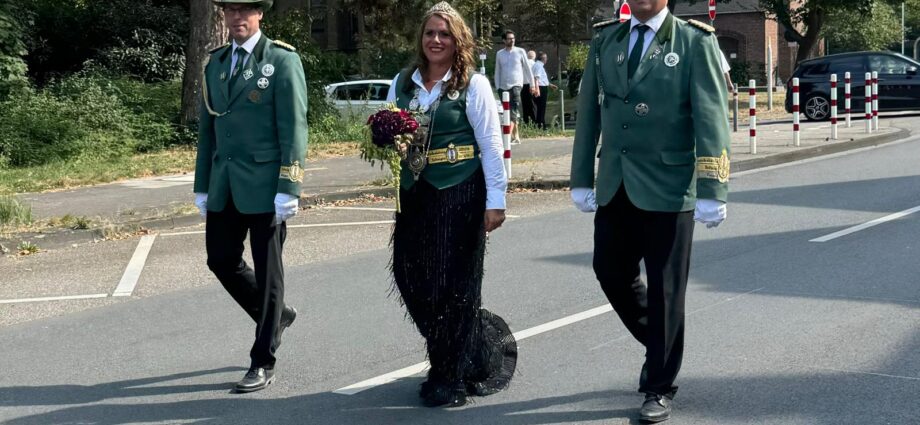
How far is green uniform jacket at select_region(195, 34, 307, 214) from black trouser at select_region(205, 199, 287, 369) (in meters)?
0.09

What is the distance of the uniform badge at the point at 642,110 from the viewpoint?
510 cm

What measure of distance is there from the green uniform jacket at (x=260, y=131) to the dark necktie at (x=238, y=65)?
0.03 metres

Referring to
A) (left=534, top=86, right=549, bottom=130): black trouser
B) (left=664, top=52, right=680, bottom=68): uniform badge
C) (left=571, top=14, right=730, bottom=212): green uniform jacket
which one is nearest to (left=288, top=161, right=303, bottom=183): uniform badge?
(left=571, top=14, right=730, bottom=212): green uniform jacket

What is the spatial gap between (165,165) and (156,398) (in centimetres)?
1232

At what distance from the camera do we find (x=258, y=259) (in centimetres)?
589

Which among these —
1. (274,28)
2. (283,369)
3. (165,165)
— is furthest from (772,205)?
(274,28)

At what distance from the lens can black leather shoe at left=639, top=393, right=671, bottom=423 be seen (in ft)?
17.1

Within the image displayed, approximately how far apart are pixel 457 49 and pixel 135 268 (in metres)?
5.49

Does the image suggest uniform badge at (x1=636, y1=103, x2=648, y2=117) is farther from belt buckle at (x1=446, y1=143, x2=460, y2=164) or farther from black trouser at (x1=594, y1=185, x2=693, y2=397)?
belt buckle at (x1=446, y1=143, x2=460, y2=164)

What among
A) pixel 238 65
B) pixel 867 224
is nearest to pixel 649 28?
pixel 238 65

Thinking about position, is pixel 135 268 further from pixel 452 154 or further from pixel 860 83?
pixel 860 83

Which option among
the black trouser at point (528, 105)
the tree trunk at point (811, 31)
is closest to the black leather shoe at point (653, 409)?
the black trouser at point (528, 105)

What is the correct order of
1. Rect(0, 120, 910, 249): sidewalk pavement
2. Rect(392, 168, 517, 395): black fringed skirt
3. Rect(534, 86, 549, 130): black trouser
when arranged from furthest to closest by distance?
Rect(534, 86, 549, 130): black trouser < Rect(0, 120, 910, 249): sidewalk pavement < Rect(392, 168, 517, 395): black fringed skirt

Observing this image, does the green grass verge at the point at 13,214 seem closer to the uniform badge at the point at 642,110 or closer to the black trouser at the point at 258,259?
the black trouser at the point at 258,259
